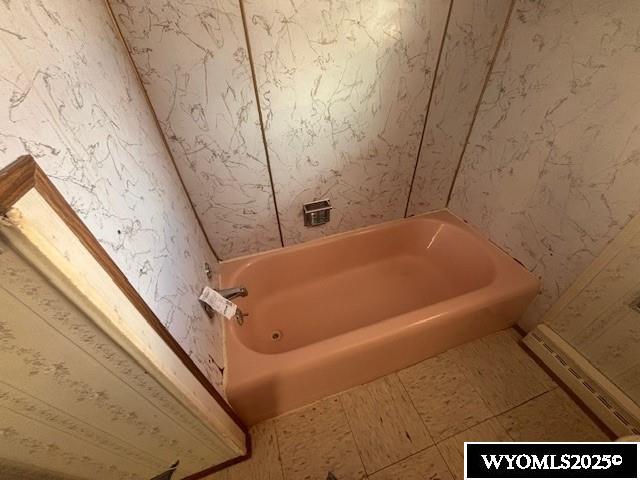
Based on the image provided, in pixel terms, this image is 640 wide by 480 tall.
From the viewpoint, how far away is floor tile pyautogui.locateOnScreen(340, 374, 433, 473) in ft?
3.30

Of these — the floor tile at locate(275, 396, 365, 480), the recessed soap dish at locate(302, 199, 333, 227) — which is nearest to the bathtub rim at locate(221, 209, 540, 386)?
the recessed soap dish at locate(302, 199, 333, 227)

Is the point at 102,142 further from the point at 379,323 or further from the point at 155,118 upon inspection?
the point at 379,323

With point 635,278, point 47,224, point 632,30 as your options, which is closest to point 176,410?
point 47,224

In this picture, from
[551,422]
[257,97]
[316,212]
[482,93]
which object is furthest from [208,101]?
[551,422]

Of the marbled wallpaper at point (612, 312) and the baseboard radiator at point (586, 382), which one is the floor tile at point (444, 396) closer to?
the baseboard radiator at point (586, 382)

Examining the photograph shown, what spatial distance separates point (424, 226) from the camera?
5.32 feet

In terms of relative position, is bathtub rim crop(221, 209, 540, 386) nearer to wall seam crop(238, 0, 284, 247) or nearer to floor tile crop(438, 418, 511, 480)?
wall seam crop(238, 0, 284, 247)

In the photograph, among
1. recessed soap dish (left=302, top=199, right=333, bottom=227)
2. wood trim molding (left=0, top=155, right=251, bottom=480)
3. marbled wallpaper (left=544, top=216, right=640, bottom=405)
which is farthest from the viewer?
recessed soap dish (left=302, top=199, right=333, bottom=227)

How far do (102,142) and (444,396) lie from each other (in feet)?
4.79

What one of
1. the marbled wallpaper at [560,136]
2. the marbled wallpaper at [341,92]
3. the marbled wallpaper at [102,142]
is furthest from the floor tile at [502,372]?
the marbled wallpaper at [102,142]

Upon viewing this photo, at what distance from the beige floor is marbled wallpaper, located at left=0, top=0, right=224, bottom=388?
1.42 feet

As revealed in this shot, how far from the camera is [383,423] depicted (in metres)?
1.08

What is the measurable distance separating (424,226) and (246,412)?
134cm

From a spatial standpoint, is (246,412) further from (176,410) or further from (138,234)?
(138,234)
